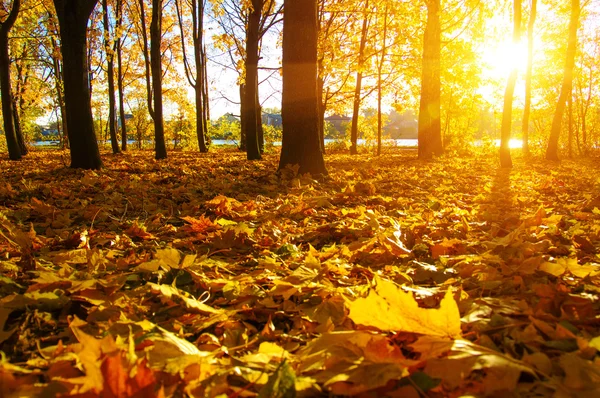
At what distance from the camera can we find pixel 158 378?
31.3 inches

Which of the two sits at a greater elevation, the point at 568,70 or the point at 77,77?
the point at 568,70

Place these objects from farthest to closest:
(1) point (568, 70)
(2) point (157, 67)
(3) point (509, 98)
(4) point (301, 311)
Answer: (1) point (568, 70) < (2) point (157, 67) < (3) point (509, 98) < (4) point (301, 311)

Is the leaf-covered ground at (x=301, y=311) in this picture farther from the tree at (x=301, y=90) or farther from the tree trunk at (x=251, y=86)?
the tree trunk at (x=251, y=86)

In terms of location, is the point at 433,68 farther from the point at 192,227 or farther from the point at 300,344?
the point at 300,344

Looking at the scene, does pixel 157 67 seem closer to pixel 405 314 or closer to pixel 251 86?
pixel 251 86

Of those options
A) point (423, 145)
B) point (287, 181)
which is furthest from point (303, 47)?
point (423, 145)

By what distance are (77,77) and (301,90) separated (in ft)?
14.3

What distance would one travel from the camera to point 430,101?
1246 centimetres

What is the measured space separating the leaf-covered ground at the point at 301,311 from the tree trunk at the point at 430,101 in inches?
399

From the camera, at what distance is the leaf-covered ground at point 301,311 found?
0.77 metres

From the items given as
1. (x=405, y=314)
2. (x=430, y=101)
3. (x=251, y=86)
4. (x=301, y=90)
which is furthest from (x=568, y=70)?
(x=405, y=314)

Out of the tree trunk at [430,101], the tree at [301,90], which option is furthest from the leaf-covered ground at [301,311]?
the tree trunk at [430,101]

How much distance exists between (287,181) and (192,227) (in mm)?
3009

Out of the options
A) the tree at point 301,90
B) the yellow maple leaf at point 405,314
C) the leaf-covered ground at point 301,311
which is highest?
the tree at point 301,90
